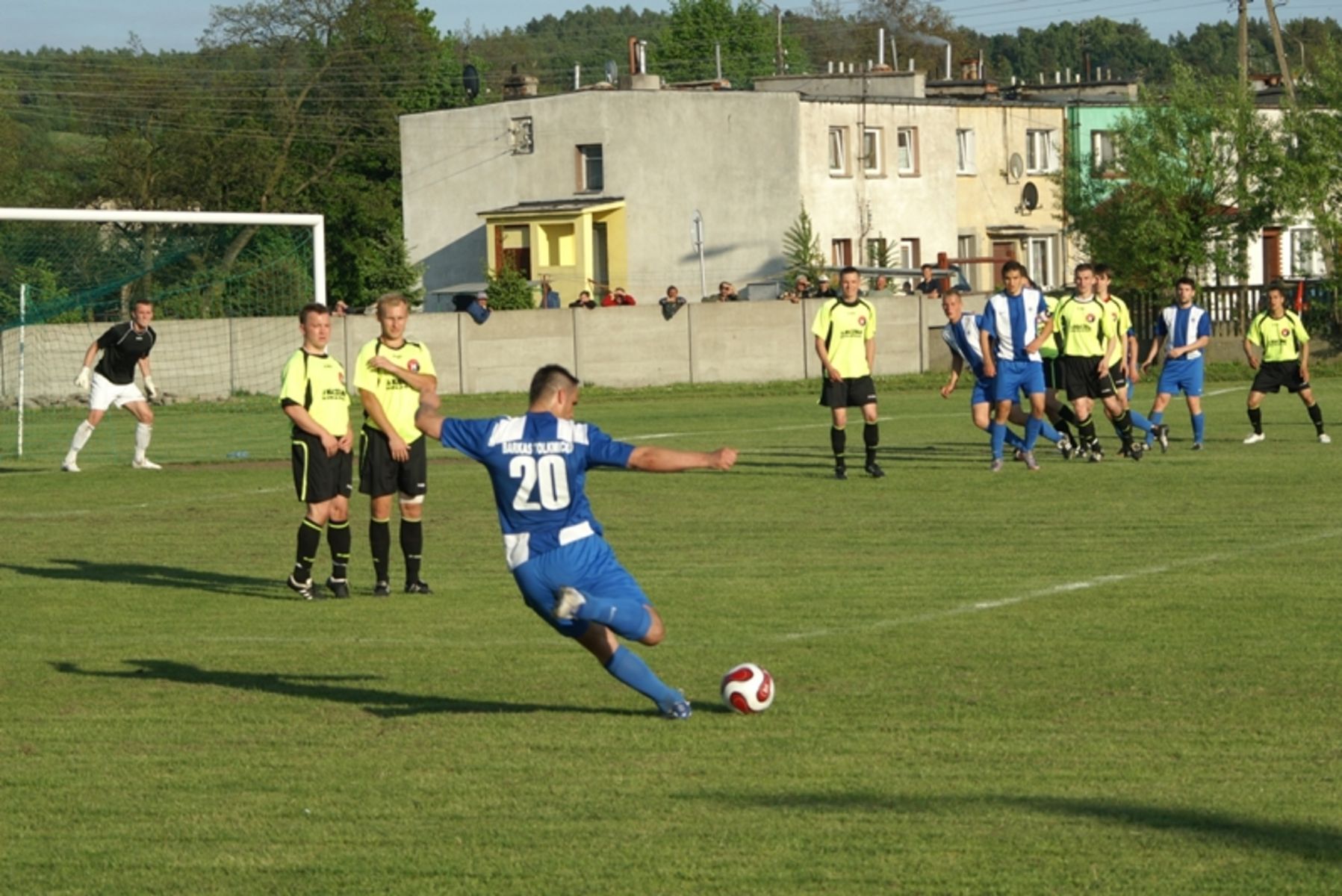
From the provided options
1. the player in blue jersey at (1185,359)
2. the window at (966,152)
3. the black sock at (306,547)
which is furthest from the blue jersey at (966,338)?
the window at (966,152)

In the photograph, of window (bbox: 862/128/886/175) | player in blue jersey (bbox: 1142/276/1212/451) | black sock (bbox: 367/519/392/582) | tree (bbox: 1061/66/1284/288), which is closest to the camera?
black sock (bbox: 367/519/392/582)

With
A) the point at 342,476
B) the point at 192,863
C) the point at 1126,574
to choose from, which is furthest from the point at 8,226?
the point at 192,863

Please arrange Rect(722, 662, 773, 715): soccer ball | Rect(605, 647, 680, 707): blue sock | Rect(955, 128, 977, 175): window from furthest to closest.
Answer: Rect(955, 128, 977, 175): window < Rect(722, 662, 773, 715): soccer ball < Rect(605, 647, 680, 707): blue sock

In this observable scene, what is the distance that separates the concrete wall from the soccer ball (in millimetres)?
28645

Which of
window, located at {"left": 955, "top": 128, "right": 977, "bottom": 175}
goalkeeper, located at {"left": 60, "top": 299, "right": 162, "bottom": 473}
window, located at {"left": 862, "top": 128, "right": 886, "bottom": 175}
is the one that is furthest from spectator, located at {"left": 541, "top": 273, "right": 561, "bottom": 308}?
goalkeeper, located at {"left": 60, "top": 299, "right": 162, "bottom": 473}

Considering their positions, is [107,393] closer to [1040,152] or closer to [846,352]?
[846,352]

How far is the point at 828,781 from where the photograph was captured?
7.33 m

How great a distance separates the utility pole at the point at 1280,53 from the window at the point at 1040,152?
28.9 feet

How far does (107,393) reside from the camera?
22672 millimetres

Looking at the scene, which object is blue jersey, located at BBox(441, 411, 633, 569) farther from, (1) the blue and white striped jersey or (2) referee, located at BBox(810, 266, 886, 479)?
(1) the blue and white striped jersey

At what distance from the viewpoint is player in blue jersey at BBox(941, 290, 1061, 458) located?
20.3 meters

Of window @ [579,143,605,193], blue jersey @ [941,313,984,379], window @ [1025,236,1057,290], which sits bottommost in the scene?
blue jersey @ [941,313,984,379]

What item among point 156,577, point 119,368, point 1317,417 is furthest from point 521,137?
point 156,577

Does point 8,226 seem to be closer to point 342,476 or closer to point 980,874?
point 342,476
